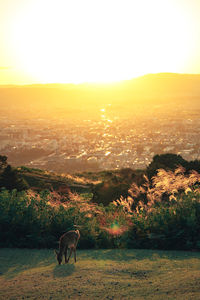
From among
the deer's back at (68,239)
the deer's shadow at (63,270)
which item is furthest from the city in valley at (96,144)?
the deer's shadow at (63,270)

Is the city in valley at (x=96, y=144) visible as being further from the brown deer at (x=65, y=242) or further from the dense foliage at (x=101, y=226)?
the brown deer at (x=65, y=242)

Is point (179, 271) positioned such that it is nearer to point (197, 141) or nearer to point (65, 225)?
point (65, 225)

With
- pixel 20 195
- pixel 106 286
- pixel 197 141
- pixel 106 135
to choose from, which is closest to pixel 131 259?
pixel 106 286

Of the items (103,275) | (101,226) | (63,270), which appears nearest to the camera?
(103,275)

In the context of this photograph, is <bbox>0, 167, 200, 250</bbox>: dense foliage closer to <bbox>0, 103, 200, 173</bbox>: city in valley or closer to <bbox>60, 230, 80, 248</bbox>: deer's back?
<bbox>60, 230, 80, 248</bbox>: deer's back

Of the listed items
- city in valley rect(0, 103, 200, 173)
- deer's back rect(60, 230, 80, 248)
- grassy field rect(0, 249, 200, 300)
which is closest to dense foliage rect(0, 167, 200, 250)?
grassy field rect(0, 249, 200, 300)

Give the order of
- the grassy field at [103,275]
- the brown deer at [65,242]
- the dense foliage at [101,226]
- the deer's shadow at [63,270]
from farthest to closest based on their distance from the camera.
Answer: the dense foliage at [101,226] → the brown deer at [65,242] → the deer's shadow at [63,270] → the grassy field at [103,275]

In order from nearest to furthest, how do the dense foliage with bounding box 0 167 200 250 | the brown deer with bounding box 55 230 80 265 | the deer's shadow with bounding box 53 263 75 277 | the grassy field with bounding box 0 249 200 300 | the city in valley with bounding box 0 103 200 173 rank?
the grassy field with bounding box 0 249 200 300, the deer's shadow with bounding box 53 263 75 277, the brown deer with bounding box 55 230 80 265, the dense foliage with bounding box 0 167 200 250, the city in valley with bounding box 0 103 200 173

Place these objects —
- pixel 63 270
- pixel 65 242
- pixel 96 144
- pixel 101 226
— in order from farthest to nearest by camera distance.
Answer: pixel 96 144 < pixel 101 226 < pixel 65 242 < pixel 63 270

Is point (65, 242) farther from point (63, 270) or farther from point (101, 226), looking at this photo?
point (101, 226)

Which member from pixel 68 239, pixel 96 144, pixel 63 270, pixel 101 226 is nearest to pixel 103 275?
pixel 63 270
